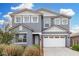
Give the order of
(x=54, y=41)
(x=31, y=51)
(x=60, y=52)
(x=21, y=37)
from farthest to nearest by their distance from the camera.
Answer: (x=54, y=41)
(x=21, y=37)
(x=60, y=52)
(x=31, y=51)

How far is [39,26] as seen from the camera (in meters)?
7.55

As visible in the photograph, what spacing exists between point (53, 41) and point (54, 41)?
30mm

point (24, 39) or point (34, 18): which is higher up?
point (34, 18)

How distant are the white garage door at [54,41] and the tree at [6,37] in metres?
0.88

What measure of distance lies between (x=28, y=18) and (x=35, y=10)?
0.93 feet

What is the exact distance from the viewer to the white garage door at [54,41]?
759cm

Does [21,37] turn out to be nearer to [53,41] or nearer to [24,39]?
[24,39]

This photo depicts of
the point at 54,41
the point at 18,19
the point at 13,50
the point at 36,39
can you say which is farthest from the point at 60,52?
the point at 18,19

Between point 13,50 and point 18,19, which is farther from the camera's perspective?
point 18,19

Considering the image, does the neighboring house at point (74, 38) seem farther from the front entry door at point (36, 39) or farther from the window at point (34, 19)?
the window at point (34, 19)

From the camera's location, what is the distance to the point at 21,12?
7.56 m

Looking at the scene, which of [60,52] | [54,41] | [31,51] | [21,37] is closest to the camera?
[31,51]

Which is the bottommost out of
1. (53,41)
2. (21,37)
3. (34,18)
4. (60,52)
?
(60,52)

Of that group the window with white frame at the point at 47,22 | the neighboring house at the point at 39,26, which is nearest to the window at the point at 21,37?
the neighboring house at the point at 39,26
